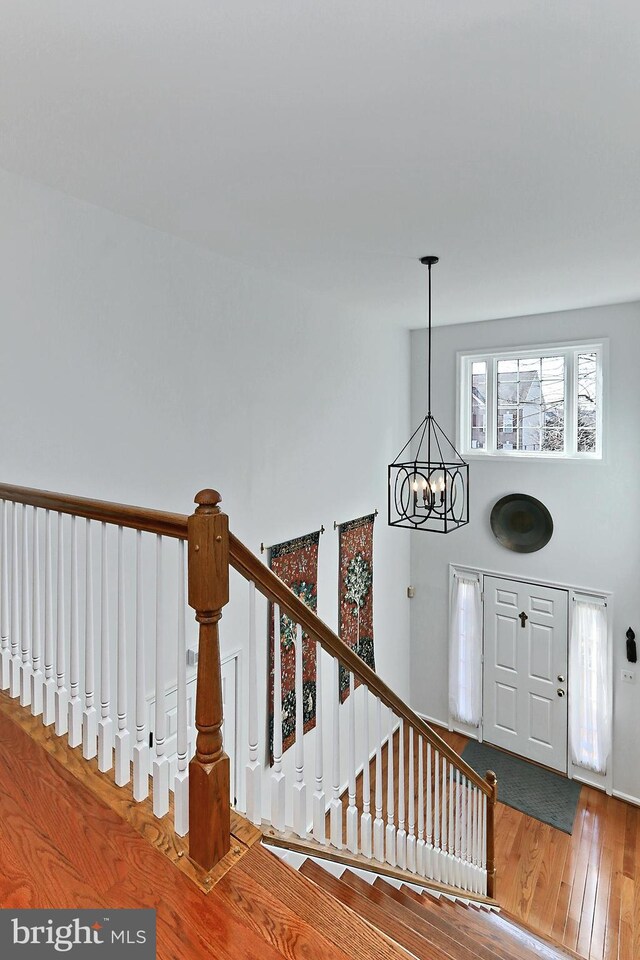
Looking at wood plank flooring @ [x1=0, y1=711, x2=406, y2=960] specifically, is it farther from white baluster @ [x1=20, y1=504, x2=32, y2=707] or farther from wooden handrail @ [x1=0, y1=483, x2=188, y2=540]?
wooden handrail @ [x1=0, y1=483, x2=188, y2=540]

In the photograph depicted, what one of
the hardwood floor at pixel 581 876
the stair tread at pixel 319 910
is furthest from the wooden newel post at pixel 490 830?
the stair tread at pixel 319 910

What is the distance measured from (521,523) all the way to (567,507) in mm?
469

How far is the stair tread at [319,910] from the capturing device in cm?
122

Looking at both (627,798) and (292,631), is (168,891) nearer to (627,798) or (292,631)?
(292,631)

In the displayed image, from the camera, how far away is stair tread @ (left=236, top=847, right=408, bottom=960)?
4.01ft

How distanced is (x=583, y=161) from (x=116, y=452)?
2.56m

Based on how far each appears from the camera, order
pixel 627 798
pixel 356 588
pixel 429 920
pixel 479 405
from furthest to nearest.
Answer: pixel 479 405 < pixel 356 588 < pixel 627 798 < pixel 429 920

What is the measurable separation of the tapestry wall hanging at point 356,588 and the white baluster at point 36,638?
3098 mm

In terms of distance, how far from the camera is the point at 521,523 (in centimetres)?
554

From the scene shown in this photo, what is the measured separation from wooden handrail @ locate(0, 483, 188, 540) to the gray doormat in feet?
16.3

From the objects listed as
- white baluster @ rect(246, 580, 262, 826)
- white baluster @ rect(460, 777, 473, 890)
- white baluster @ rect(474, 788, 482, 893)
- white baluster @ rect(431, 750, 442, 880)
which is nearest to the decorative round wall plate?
white baluster @ rect(474, 788, 482, 893)

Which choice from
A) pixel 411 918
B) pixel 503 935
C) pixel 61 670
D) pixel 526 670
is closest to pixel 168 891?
pixel 61 670

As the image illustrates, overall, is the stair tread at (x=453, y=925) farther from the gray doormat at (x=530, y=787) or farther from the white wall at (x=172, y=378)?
the gray doormat at (x=530, y=787)

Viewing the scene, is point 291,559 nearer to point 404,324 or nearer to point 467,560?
point 467,560
